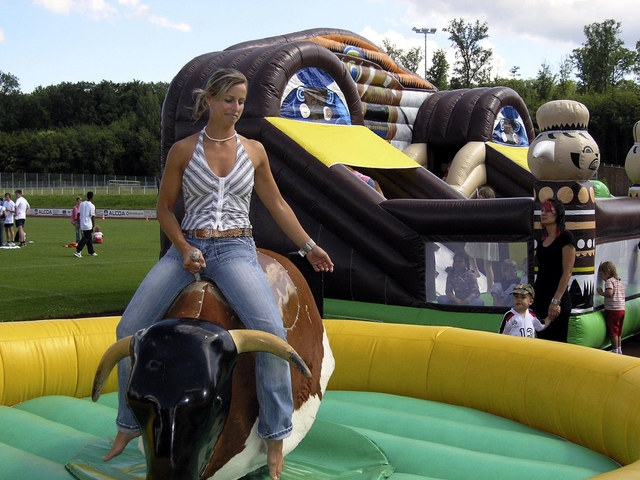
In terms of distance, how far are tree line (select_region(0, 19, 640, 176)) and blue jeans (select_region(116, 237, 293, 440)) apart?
44935 mm

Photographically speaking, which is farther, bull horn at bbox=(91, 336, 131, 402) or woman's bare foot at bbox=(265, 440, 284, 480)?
woman's bare foot at bbox=(265, 440, 284, 480)

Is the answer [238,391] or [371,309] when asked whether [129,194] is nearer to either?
[371,309]

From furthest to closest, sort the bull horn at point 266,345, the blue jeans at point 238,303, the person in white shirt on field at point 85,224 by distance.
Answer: the person in white shirt on field at point 85,224 → the blue jeans at point 238,303 → the bull horn at point 266,345

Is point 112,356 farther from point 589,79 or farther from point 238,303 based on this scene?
point 589,79

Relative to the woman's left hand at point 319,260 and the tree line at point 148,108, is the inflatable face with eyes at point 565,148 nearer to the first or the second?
the woman's left hand at point 319,260

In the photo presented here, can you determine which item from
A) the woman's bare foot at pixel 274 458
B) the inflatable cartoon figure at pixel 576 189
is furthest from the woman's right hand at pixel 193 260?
the inflatable cartoon figure at pixel 576 189

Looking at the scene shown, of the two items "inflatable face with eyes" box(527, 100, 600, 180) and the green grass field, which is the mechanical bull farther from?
the green grass field

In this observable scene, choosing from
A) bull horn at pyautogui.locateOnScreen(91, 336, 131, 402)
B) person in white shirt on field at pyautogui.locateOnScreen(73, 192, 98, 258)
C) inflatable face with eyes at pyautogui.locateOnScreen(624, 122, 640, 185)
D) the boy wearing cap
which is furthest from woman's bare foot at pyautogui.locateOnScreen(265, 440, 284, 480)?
person in white shirt on field at pyautogui.locateOnScreen(73, 192, 98, 258)

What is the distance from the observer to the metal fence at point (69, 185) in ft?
A: 143

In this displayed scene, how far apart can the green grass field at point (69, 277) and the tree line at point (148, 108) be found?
3323 centimetres

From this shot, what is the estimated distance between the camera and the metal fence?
43.6 metres

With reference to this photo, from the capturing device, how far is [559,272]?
531cm

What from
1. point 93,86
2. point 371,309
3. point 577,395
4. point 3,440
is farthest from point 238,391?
point 93,86

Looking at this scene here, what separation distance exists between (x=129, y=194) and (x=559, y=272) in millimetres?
38575
